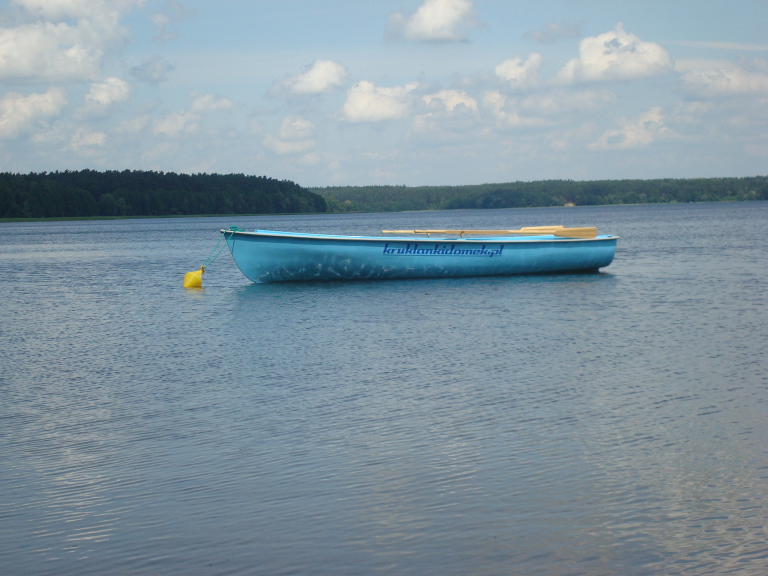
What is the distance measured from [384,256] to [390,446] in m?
20.0

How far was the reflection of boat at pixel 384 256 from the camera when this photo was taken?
27719 mm

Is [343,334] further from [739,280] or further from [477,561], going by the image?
[739,280]

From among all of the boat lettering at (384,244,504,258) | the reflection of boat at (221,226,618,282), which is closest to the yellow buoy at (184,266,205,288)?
the reflection of boat at (221,226,618,282)

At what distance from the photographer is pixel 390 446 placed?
28.0 ft

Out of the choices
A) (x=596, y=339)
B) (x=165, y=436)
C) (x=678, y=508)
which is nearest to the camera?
(x=678, y=508)

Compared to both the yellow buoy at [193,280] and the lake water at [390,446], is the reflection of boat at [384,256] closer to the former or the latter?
the yellow buoy at [193,280]

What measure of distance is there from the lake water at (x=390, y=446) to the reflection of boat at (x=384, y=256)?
8339mm

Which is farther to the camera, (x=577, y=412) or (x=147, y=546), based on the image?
(x=577, y=412)

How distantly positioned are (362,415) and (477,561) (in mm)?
4447

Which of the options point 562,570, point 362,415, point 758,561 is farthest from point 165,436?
point 758,561

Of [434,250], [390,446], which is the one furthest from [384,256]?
[390,446]

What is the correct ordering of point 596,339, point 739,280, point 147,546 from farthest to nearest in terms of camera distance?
point 739,280 → point 596,339 → point 147,546

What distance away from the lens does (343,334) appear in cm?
1761

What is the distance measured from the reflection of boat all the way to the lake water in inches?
328
